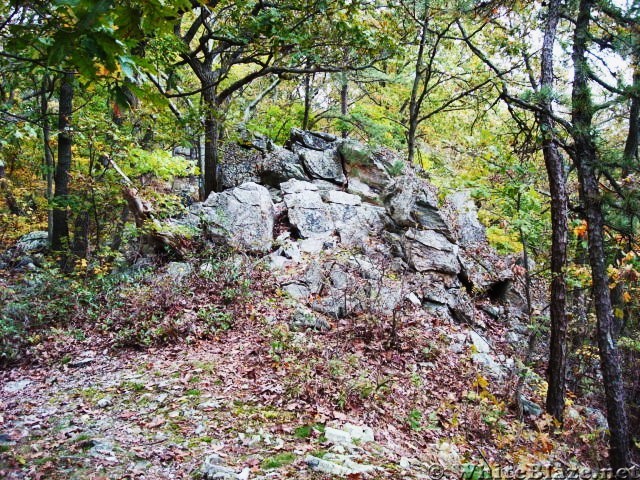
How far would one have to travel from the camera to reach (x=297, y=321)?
777cm

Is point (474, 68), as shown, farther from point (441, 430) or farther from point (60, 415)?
point (60, 415)

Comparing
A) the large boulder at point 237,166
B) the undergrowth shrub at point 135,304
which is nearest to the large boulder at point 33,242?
the undergrowth shrub at point 135,304

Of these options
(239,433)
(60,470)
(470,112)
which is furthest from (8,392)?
(470,112)

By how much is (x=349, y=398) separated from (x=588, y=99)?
5.59 meters

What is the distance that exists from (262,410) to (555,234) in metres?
5.25

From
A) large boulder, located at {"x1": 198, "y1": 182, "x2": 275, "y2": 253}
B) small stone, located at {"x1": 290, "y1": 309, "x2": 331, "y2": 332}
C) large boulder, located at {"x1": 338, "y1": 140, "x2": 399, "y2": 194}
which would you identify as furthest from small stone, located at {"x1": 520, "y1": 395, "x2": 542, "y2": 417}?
large boulder, located at {"x1": 338, "y1": 140, "x2": 399, "y2": 194}

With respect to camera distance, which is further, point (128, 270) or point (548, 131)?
point (128, 270)

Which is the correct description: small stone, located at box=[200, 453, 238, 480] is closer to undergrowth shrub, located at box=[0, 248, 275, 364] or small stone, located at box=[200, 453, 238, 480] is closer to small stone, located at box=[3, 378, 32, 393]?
undergrowth shrub, located at box=[0, 248, 275, 364]

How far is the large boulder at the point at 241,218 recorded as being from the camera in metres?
9.77

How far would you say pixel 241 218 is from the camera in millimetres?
10070

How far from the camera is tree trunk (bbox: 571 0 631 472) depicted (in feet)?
19.8

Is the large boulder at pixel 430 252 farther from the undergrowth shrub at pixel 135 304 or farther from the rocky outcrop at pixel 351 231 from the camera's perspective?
the undergrowth shrub at pixel 135 304

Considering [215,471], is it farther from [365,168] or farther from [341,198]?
[365,168]

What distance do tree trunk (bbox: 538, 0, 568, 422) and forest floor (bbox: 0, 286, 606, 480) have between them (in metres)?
0.69
